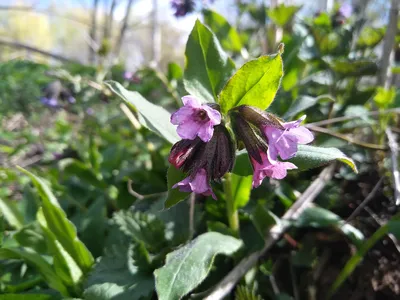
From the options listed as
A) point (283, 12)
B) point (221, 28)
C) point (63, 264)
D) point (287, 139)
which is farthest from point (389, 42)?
point (63, 264)

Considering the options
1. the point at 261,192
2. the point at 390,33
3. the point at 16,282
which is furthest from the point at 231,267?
the point at 390,33

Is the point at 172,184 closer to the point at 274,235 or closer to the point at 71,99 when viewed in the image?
the point at 274,235

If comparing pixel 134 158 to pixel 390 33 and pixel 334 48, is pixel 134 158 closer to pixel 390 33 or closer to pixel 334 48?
pixel 334 48

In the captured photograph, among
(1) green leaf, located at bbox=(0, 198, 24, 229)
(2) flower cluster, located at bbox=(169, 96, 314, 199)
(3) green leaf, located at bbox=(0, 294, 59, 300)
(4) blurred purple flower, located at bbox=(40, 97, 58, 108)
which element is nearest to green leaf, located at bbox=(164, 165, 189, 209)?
(2) flower cluster, located at bbox=(169, 96, 314, 199)

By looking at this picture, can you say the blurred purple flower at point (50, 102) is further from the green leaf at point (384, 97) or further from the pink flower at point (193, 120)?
the pink flower at point (193, 120)

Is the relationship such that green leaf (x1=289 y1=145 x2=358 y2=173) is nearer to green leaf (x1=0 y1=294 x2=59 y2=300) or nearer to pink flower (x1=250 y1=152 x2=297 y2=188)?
pink flower (x1=250 y1=152 x2=297 y2=188)

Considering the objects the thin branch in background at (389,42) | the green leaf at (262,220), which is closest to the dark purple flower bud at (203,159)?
the green leaf at (262,220)
